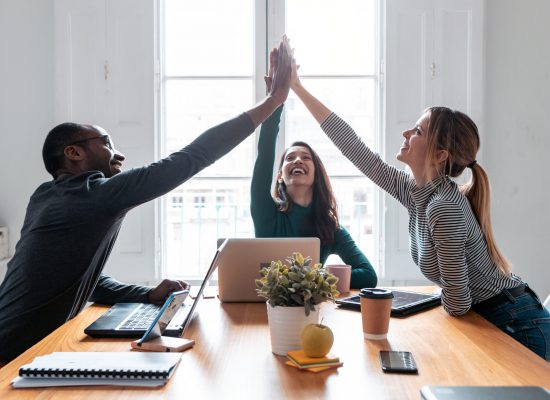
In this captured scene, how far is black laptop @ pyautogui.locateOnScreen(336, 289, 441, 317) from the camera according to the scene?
185 cm

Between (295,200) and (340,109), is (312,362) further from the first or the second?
(340,109)

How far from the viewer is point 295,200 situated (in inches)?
113

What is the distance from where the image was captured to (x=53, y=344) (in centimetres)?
157

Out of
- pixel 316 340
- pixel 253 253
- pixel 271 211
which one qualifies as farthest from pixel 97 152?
pixel 316 340

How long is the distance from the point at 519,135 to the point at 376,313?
107 inches

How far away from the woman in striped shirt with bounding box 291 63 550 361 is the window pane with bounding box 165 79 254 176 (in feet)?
6.30

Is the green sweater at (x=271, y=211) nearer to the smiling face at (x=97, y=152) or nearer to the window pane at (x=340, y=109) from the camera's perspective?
the smiling face at (x=97, y=152)

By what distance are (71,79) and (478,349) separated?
3.06m

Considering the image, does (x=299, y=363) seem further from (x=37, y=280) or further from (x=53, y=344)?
(x=37, y=280)

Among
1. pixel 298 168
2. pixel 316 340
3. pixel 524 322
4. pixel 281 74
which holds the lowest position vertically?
pixel 524 322

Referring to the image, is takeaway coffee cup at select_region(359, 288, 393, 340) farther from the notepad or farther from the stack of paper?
the notepad

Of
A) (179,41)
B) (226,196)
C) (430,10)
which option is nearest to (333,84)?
(430,10)

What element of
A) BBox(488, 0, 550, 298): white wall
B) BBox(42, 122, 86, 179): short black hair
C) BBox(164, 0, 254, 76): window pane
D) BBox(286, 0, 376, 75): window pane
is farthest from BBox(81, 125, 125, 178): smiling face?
BBox(488, 0, 550, 298): white wall

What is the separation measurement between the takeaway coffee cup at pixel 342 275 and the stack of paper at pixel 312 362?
0.76m
